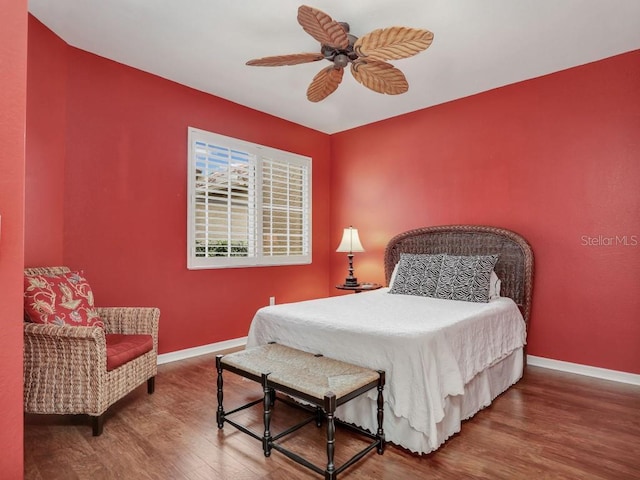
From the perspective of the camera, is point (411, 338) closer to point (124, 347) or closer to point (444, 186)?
point (124, 347)

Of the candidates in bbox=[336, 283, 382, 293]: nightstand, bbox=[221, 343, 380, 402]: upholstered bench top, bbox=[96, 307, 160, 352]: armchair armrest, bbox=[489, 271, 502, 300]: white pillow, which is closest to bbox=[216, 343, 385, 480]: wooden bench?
bbox=[221, 343, 380, 402]: upholstered bench top

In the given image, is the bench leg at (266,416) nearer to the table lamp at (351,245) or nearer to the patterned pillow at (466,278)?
the patterned pillow at (466,278)

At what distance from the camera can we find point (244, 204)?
4289 millimetres

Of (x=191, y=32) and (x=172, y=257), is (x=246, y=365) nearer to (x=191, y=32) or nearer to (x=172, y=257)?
(x=172, y=257)

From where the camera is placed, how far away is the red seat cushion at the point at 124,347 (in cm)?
239

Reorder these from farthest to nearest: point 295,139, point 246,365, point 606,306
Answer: point 295,139
point 606,306
point 246,365

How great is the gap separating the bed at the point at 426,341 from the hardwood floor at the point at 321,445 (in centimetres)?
16

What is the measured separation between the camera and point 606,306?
3.22m

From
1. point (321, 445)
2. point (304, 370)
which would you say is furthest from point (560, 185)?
point (321, 445)

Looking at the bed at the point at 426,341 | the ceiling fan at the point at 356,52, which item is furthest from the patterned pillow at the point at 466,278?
the ceiling fan at the point at 356,52

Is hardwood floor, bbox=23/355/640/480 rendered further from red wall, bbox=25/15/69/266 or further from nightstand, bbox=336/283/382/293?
nightstand, bbox=336/283/382/293

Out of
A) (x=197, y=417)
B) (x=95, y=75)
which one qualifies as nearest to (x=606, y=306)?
(x=197, y=417)

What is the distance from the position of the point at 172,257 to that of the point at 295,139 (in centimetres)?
223

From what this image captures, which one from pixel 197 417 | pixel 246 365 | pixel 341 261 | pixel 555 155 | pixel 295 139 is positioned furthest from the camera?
pixel 341 261
